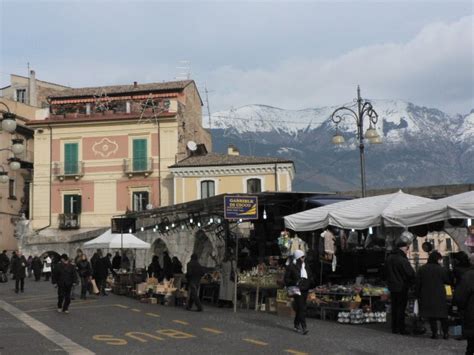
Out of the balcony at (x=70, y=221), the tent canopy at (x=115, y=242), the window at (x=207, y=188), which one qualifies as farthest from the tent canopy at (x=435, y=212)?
the balcony at (x=70, y=221)

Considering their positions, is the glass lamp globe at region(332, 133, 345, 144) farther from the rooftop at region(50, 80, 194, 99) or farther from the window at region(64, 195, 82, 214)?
the window at region(64, 195, 82, 214)

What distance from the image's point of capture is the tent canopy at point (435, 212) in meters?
11.6

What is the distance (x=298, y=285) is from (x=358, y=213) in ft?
10.2

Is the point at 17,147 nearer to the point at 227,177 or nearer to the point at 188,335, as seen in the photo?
the point at 188,335

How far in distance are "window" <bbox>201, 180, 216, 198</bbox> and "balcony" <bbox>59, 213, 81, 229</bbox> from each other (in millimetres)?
8652

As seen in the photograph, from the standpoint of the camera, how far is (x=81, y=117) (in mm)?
42250

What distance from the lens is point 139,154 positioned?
41.4 meters

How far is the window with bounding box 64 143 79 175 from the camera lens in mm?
41781

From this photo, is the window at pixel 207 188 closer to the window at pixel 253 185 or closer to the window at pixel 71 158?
the window at pixel 253 185

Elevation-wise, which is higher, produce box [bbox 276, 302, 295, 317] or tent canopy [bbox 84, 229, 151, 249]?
tent canopy [bbox 84, 229, 151, 249]

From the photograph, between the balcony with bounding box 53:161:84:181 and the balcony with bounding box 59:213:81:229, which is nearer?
the balcony with bounding box 59:213:81:229

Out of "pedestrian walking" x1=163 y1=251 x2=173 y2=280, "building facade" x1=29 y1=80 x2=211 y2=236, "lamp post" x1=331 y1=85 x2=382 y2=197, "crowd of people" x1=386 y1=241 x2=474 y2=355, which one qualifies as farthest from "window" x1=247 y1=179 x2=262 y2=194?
"crowd of people" x1=386 y1=241 x2=474 y2=355

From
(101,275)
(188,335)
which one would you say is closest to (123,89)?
(101,275)

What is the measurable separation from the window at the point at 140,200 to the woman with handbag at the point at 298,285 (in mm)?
29938
